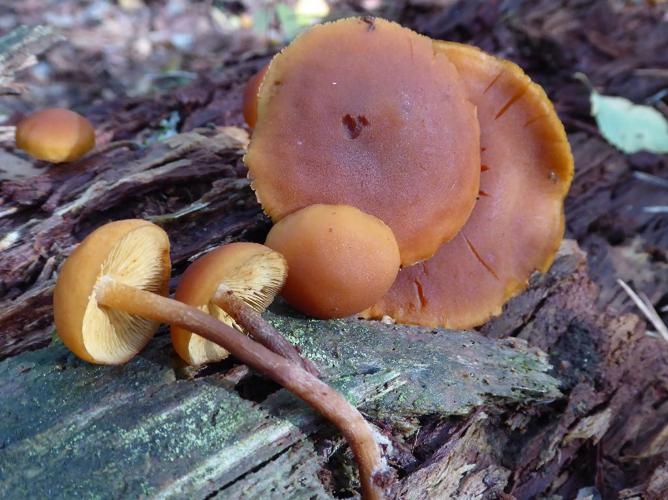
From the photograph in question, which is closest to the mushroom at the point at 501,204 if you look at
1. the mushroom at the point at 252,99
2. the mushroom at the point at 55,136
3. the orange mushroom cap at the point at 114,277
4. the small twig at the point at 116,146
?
the mushroom at the point at 252,99

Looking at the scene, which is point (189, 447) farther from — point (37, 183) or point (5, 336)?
point (37, 183)

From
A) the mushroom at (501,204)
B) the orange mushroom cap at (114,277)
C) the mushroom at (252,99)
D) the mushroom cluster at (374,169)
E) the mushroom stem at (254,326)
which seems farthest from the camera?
the mushroom at (252,99)

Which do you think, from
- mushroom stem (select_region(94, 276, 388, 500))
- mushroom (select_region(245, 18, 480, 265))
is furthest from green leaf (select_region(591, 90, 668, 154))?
mushroom stem (select_region(94, 276, 388, 500))

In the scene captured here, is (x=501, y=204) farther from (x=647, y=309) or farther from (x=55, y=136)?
(x=55, y=136)

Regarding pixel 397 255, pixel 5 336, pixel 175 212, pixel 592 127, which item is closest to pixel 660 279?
pixel 592 127

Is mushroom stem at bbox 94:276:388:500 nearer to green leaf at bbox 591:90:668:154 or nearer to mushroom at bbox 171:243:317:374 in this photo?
mushroom at bbox 171:243:317:374

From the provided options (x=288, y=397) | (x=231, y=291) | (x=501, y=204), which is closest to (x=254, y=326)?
(x=231, y=291)

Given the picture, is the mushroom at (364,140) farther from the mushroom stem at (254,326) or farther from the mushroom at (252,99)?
the mushroom at (252,99)
